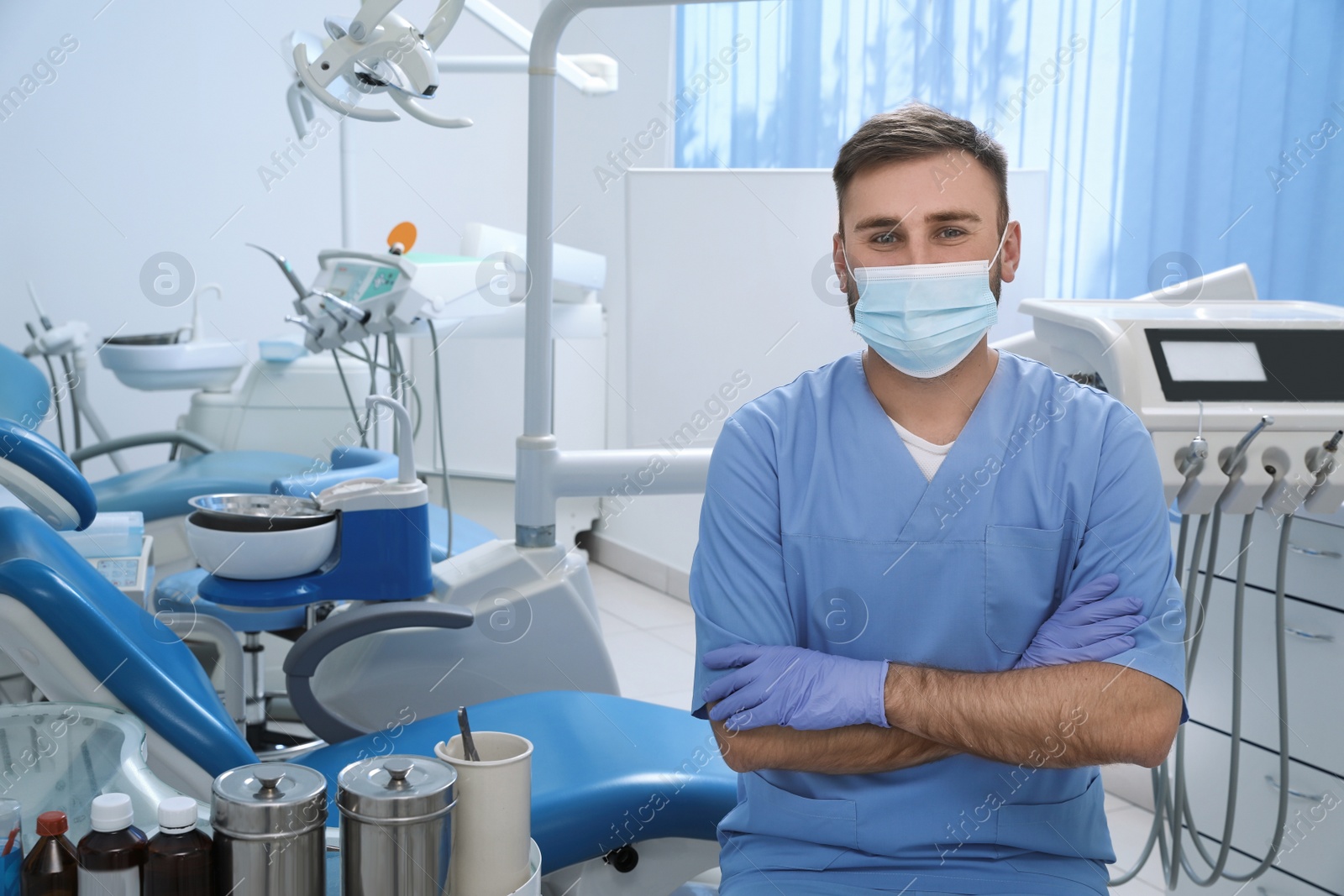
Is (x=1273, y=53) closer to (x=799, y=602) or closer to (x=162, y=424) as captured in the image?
(x=799, y=602)

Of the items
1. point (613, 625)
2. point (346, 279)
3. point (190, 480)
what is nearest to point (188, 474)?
point (190, 480)

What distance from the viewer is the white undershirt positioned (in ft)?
4.03

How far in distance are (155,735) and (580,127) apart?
3.62 m

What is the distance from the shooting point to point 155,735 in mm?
1286

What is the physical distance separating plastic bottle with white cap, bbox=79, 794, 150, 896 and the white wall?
10.1 ft

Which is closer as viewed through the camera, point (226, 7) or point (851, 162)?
point (851, 162)

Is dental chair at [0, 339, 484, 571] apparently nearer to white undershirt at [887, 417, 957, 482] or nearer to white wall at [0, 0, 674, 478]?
white wall at [0, 0, 674, 478]

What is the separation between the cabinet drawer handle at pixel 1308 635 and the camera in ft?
5.47

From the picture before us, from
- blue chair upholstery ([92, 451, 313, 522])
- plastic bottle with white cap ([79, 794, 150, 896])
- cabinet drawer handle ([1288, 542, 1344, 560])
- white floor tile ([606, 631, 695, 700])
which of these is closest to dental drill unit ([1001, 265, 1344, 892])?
cabinet drawer handle ([1288, 542, 1344, 560])

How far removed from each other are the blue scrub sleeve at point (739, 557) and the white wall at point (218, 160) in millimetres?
2757

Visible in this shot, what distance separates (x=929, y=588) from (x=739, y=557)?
210 mm

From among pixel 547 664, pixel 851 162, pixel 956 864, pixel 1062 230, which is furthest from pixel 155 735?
pixel 1062 230

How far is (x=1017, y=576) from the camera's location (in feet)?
3.91

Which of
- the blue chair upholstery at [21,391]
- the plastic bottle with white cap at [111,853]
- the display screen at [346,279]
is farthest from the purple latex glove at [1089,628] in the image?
the blue chair upholstery at [21,391]
